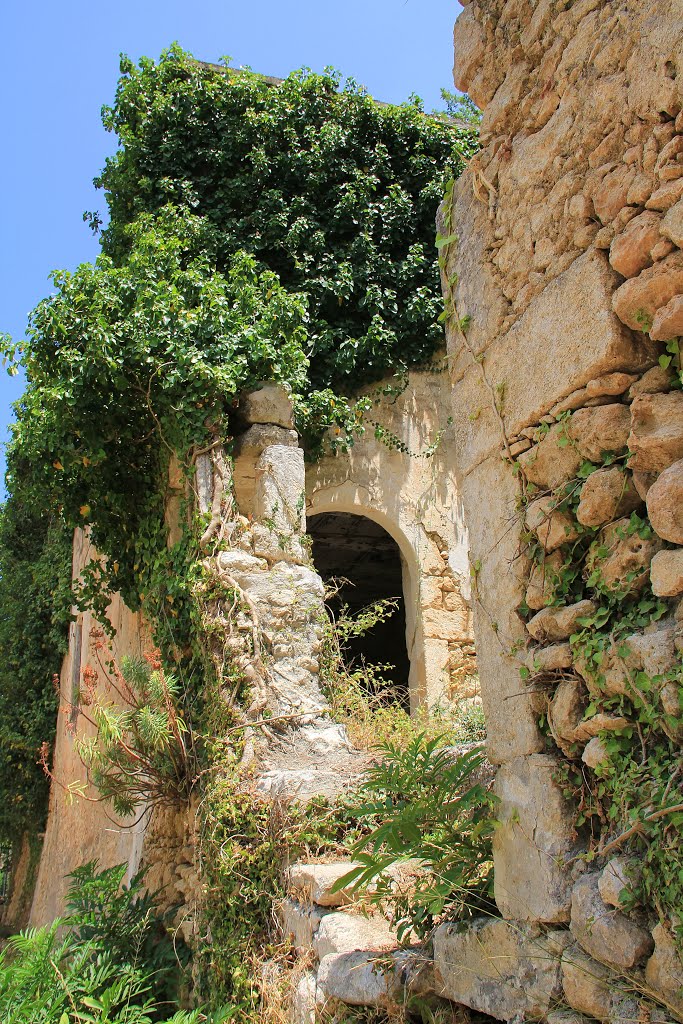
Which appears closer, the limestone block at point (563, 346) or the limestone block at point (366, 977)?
the limestone block at point (563, 346)

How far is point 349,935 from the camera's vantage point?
3.33m

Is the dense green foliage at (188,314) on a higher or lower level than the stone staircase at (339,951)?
higher

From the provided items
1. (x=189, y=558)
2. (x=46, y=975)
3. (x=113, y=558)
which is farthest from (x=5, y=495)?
(x=46, y=975)

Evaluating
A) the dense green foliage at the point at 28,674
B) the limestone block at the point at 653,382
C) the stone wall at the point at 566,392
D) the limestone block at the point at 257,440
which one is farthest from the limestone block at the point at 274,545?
the dense green foliage at the point at 28,674

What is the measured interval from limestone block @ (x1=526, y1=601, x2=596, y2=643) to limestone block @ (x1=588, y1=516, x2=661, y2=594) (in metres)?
0.10

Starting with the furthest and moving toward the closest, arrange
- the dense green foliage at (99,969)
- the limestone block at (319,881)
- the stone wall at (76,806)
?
the stone wall at (76,806) < the dense green foliage at (99,969) < the limestone block at (319,881)

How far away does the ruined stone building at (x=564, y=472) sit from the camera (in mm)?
2086

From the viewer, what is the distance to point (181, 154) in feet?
28.7

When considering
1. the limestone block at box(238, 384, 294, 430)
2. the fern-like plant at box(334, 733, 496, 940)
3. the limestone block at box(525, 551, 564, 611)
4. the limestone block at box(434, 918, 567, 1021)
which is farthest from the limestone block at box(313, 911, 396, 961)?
the limestone block at box(238, 384, 294, 430)

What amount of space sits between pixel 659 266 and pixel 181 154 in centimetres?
769

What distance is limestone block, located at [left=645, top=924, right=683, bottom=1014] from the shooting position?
1852 millimetres

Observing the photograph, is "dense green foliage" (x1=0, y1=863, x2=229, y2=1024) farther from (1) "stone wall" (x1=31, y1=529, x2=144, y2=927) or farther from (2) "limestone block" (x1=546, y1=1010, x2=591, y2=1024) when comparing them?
(2) "limestone block" (x1=546, y1=1010, x2=591, y2=1024)

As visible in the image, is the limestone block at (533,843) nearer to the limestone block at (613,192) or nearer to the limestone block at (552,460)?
the limestone block at (552,460)

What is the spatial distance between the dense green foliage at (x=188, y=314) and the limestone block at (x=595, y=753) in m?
3.66
